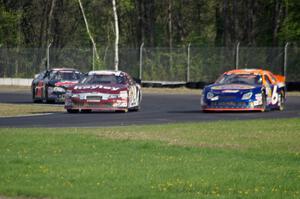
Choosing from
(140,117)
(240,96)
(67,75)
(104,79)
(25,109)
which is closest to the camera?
(140,117)

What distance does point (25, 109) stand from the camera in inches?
1222

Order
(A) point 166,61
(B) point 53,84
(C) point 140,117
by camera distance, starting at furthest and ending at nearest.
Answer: (A) point 166,61 → (B) point 53,84 → (C) point 140,117

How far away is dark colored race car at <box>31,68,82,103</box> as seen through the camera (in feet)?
117

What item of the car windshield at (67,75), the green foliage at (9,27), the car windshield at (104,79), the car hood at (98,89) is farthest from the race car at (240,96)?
the green foliage at (9,27)

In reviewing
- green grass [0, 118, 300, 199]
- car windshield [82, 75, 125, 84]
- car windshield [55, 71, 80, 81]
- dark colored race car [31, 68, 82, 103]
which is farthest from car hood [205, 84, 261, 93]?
car windshield [55, 71, 80, 81]

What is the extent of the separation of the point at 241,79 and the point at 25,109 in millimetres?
6688

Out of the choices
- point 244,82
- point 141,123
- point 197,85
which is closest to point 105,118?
point 141,123

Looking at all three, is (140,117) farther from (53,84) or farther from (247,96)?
(53,84)

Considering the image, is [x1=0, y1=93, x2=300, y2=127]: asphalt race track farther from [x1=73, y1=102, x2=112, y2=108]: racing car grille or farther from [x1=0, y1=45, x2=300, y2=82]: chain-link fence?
[x1=0, y1=45, x2=300, y2=82]: chain-link fence

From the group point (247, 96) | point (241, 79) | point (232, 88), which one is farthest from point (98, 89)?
point (241, 79)

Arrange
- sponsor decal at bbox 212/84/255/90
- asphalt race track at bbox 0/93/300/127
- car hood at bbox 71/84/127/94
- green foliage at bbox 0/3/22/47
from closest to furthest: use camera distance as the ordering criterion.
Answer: asphalt race track at bbox 0/93/300/127 → sponsor decal at bbox 212/84/255/90 → car hood at bbox 71/84/127/94 → green foliage at bbox 0/3/22/47

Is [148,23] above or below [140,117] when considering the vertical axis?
above

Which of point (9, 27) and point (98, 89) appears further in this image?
point (9, 27)

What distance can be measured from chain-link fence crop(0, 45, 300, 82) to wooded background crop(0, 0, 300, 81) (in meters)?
6.00
